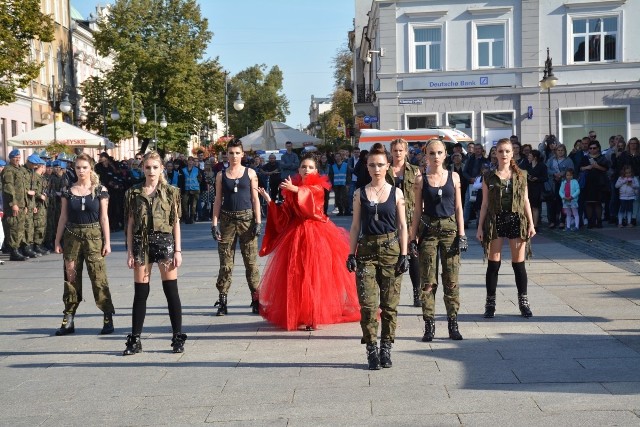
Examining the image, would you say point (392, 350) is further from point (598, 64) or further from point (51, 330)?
point (598, 64)

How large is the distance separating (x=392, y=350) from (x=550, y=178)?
13917 millimetres

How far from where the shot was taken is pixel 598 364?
7406mm

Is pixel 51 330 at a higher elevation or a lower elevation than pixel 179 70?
lower

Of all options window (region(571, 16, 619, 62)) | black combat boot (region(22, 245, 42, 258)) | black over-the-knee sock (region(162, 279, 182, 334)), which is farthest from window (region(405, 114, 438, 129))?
black over-the-knee sock (region(162, 279, 182, 334))

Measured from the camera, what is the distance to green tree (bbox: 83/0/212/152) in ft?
199

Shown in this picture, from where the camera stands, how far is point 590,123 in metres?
38.7

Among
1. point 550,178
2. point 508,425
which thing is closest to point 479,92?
point 550,178

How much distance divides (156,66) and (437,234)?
54.8 metres

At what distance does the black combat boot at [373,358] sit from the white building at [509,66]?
31933 millimetres

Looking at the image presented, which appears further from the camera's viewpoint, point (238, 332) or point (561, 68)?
point (561, 68)

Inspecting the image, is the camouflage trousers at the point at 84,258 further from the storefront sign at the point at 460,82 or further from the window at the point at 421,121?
the window at the point at 421,121

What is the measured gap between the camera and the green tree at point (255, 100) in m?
99.6

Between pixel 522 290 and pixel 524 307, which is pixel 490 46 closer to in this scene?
pixel 522 290

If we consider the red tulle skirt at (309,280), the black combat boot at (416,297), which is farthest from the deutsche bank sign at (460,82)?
the red tulle skirt at (309,280)
